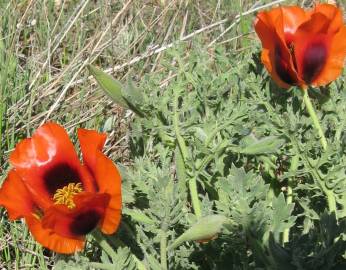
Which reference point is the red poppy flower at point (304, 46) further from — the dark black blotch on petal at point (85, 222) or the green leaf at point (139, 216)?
the dark black blotch on petal at point (85, 222)

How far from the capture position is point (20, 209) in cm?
127

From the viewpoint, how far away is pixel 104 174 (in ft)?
3.99

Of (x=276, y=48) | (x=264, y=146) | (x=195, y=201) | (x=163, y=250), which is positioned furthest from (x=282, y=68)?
(x=163, y=250)

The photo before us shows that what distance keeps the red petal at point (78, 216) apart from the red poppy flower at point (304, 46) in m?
0.48

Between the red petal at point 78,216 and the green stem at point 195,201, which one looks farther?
the green stem at point 195,201

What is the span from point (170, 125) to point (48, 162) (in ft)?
0.95

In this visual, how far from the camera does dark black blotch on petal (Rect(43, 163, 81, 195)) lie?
1357mm

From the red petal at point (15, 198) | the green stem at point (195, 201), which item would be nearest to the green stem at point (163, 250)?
the green stem at point (195, 201)

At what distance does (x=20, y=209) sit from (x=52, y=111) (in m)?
0.92

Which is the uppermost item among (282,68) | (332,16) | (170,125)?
(332,16)

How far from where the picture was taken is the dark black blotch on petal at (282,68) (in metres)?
1.47

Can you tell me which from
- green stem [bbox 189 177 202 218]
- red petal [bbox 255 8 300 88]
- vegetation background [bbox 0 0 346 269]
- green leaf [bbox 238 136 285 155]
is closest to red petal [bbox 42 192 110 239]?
vegetation background [bbox 0 0 346 269]

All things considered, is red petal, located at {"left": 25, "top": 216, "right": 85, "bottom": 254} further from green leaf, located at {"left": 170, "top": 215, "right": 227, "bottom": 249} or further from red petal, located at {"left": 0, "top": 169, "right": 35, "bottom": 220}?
green leaf, located at {"left": 170, "top": 215, "right": 227, "bottom": 249}

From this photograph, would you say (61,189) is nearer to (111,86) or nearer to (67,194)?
(67,194)
